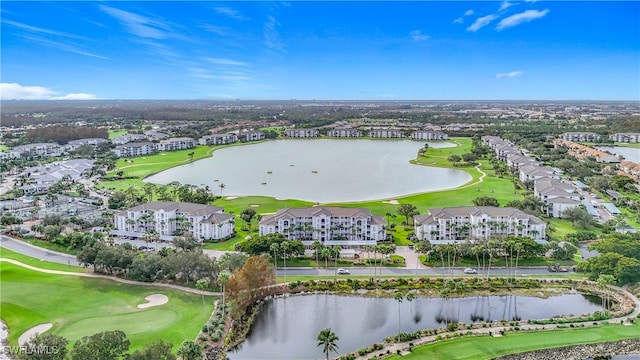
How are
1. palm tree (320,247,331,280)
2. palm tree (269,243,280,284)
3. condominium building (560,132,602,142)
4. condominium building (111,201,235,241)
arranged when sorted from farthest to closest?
condominium building (560,132,602,142)
condominium building (111,201,235,241)
palm tree (269,243,280,284)
palm tree (320,247,331,280)

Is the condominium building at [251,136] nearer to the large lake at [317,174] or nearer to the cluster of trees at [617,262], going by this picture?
the large lake at [317,174]

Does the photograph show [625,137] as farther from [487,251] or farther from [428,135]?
[487,251]

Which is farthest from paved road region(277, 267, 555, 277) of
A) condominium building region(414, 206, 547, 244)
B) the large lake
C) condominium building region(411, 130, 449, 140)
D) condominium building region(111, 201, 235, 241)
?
condominium building region(411, 130, 449, 140)

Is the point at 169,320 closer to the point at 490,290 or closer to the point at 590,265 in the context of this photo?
the point at 490,290

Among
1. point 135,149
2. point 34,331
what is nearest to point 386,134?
point 135,149

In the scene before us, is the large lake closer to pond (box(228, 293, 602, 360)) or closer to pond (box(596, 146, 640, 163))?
pond (box(228, 293, 602, 360))

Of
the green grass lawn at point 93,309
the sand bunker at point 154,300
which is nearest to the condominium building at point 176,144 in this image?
the green grass lawn at point 93,309
